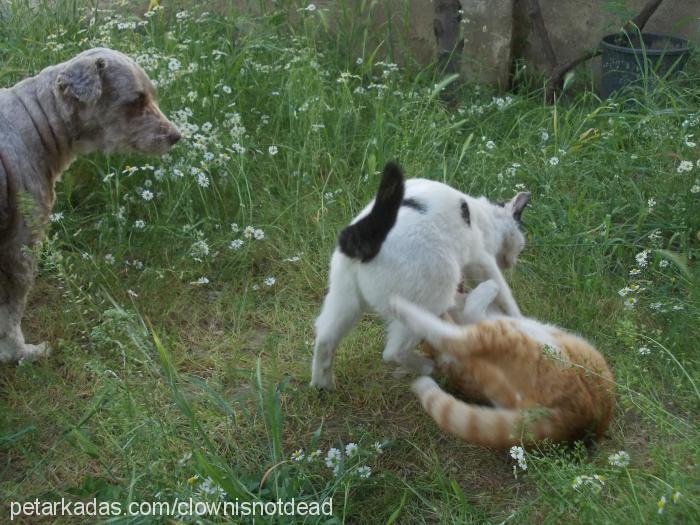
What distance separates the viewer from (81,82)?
3.75 m

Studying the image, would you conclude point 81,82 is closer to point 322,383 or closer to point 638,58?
point 322,383

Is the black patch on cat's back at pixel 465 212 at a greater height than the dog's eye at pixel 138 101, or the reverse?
the dog's eye at pixel 138 101

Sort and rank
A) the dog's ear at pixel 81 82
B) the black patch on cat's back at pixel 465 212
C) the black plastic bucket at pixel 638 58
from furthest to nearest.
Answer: the black plastic bucket at pixel 638 58, the dog's ear at pixel 81 82, the black patch on cat's back at pixel 465 212

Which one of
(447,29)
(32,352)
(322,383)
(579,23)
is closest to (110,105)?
(32,352)

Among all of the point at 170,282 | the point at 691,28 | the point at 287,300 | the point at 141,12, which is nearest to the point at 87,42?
the point at 141,12

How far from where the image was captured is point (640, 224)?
14.3 ft

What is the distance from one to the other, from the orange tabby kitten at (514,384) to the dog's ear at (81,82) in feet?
5.83

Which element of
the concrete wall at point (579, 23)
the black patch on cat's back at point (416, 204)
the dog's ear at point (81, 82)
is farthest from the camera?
the concrete wall at point (579, 23)

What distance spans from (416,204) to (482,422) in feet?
3.00

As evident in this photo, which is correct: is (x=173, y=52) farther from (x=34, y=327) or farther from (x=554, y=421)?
(x=554, y=421)

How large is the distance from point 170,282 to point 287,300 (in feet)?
2.02

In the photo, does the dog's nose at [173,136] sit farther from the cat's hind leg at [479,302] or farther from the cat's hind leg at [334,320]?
the cat's hind leg at [479,302]

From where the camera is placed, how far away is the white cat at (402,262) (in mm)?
3121

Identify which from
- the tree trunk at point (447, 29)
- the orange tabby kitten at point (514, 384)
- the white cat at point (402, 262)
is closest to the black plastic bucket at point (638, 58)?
the tree trunk at point (447, 29)
